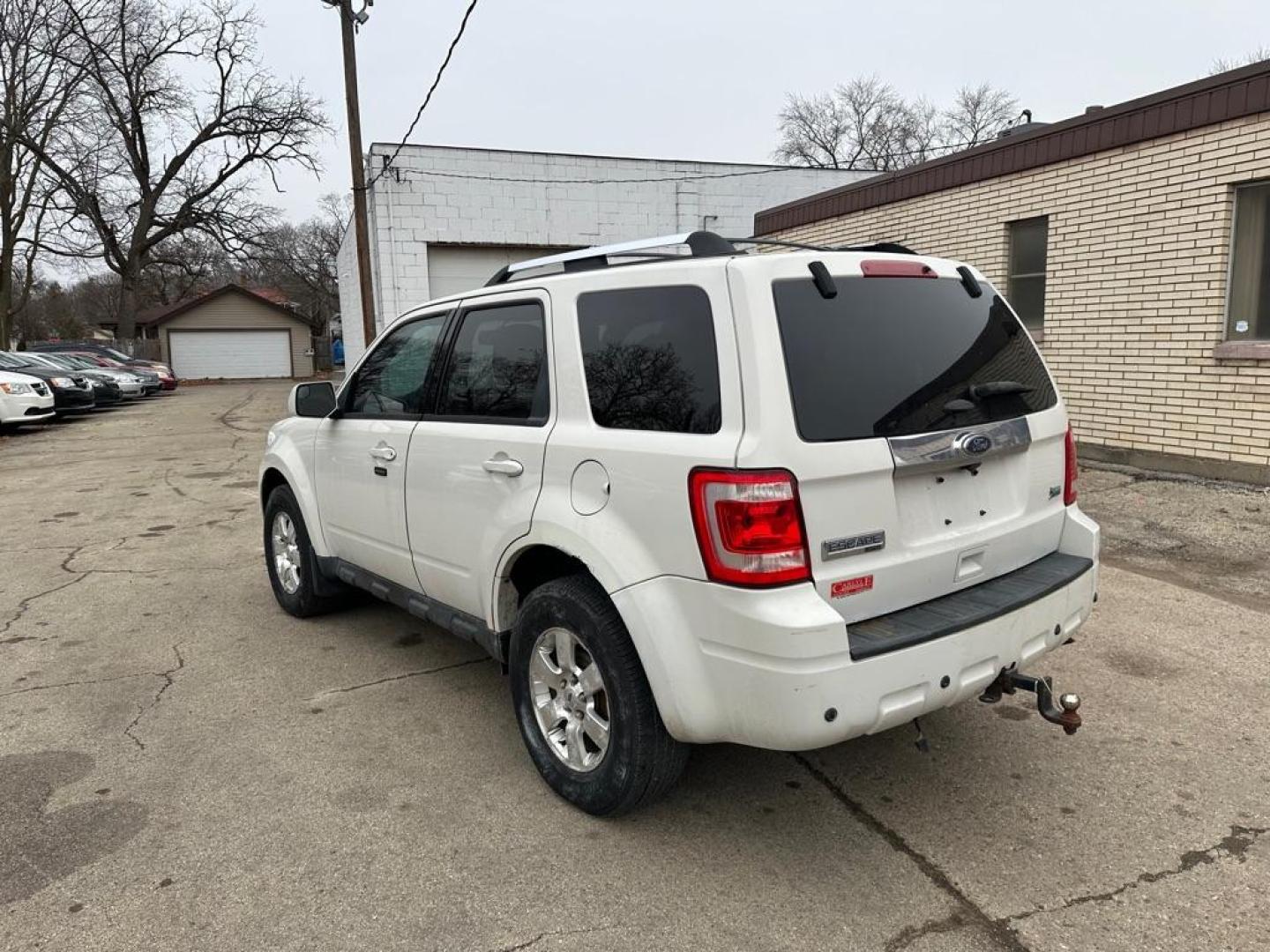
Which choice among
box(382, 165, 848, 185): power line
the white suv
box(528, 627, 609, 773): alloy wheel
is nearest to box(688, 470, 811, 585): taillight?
A: the white suv

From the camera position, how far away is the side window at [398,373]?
13.0 feet

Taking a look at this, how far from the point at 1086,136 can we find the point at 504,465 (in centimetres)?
779

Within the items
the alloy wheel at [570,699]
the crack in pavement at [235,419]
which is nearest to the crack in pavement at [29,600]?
the alloy wheel at [570,699]

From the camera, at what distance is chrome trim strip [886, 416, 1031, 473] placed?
265cm

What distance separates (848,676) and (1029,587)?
3.06 feet

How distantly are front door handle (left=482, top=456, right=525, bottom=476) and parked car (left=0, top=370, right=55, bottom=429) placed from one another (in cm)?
1675

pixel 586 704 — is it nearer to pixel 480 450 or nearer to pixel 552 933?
pixel 552 933

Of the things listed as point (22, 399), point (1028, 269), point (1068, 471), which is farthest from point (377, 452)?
point (22, 399)

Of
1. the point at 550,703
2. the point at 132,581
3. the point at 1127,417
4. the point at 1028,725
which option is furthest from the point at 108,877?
the point at 1127,417

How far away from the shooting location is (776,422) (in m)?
2.46

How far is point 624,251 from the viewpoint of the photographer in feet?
10.8

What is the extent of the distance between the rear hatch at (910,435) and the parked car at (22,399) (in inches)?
706

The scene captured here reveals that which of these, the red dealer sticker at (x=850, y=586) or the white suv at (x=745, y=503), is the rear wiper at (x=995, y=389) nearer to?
the white suv at (x=745, y=503)

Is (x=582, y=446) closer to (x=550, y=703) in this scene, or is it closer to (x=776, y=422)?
(x=776, y=422)
